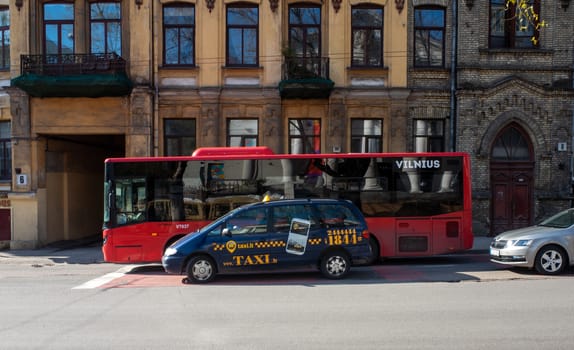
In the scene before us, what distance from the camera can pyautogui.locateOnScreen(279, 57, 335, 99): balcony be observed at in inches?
592

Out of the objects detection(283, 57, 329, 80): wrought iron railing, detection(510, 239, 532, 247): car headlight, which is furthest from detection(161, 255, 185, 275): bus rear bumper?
detection(283, 57, 329, 80): wrought iron railing

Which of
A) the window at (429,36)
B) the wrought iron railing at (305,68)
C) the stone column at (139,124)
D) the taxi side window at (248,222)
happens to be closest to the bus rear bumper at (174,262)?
the taxi side window at (248,222)

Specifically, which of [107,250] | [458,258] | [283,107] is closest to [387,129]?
[283,107]

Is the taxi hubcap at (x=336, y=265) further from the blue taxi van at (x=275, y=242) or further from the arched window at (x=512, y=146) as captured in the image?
the arched window at (x=512, y=146)

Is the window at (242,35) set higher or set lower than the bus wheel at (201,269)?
higher

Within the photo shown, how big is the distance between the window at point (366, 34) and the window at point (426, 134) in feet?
9.02

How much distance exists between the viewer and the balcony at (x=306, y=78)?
592 inches

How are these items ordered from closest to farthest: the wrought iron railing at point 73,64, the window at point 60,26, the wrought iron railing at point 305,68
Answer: the wrought iron railing at point 73,64 → the wrought iron railing at point 305,68 → the window at point 60,26

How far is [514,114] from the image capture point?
15883 millimetres

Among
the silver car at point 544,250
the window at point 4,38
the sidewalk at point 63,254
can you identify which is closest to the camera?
the silver car at point 544,250

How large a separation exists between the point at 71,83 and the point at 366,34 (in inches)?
417

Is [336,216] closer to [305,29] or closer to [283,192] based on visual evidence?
[283,192]

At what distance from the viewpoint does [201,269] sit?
29.7 feet

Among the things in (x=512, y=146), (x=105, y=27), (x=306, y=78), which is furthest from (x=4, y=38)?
(x=512, y=146)
